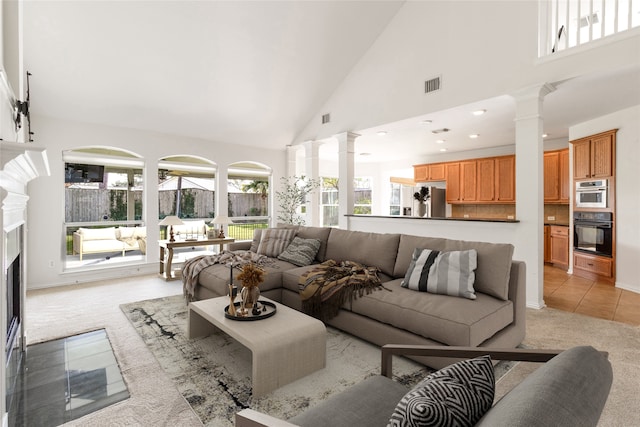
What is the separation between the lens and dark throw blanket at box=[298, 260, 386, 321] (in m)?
2.94

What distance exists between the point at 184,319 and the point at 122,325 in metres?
0.57

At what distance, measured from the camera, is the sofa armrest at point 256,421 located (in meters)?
0.98

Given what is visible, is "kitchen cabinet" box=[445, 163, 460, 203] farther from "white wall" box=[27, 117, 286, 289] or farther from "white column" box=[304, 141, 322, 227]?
"white wall" box=[27, 117, 286, 289]

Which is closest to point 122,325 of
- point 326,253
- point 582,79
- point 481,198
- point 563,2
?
point 326,253

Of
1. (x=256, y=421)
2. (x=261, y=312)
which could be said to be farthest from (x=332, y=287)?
(x=256, y=421)

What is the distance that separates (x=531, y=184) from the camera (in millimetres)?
3744

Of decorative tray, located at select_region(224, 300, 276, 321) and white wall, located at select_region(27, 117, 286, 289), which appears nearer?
decorative tray, located at select_region(224, 300, 276, 321)

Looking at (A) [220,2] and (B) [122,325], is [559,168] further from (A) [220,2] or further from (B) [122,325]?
(B) [122,325]

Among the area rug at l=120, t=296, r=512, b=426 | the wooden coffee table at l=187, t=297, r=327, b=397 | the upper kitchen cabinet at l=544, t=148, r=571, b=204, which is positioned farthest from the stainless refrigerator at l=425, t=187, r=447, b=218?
the wooden coffee table at l=187, t=297, r=327, b=397

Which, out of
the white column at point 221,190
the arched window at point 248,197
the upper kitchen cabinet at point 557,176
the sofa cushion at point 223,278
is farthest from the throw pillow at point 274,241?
the upper kitchen cabinet at point 557,176

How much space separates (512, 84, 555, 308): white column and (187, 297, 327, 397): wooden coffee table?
110 inches

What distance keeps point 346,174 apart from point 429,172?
3.41 metres

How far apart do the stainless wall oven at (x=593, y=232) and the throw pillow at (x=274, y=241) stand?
15.2ft

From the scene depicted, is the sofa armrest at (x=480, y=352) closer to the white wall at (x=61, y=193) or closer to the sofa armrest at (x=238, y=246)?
the sofa armrest at (x=238, y=246)
